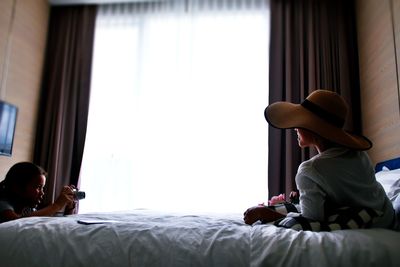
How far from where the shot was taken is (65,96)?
3283 millimetres

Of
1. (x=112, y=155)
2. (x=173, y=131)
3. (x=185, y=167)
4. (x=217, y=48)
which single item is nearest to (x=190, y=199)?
(x=185, y=167)

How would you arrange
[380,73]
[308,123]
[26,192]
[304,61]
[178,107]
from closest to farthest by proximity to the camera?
[308,123] → [26,192] → [380,73] → [304,61] → [178,107]

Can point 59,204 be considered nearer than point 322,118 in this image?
No

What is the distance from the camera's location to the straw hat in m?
1.15

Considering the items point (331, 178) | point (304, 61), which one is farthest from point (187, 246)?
point (304, 61)

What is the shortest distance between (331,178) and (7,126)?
8.59 feet

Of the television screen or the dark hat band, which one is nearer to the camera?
the dark hat band

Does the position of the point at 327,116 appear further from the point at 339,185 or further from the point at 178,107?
the point at 178,107

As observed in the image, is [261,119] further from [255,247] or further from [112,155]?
[255,247]

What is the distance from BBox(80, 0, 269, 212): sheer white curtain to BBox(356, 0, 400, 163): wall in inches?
33.6

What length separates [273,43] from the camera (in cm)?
312

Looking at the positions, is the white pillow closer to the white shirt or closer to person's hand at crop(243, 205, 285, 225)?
the white shirt

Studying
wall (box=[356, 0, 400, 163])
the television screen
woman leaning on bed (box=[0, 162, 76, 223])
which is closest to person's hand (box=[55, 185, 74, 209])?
woman leaning on bed (box=[0, 162, 76, 223])

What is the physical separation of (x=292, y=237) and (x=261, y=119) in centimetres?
221
